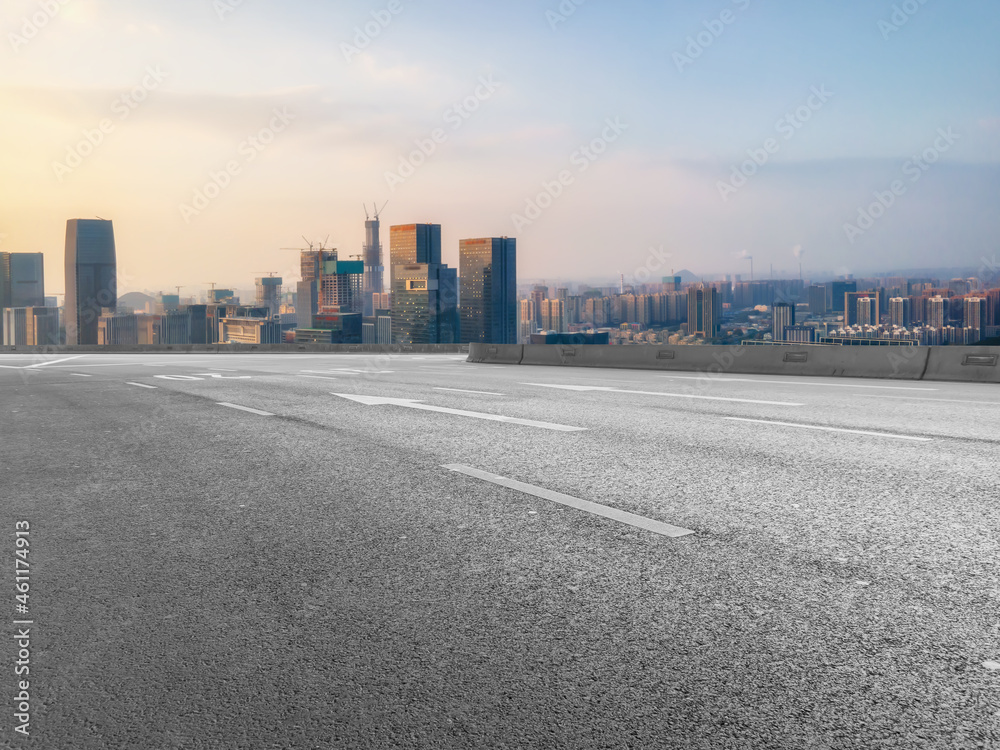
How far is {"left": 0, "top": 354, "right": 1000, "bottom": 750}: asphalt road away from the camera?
8.70 ft

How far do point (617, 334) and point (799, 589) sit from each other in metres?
24.5

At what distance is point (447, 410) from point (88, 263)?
514 ft

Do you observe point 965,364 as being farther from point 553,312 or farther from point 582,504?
point 553,312

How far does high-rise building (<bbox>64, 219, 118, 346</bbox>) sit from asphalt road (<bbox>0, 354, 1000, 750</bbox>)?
5992 inches

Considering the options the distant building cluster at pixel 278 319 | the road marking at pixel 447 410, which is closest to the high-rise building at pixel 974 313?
the road marking at pixel 447 410

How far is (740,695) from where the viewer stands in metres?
2.75

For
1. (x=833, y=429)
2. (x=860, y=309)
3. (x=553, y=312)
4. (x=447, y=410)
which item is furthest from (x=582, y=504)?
(x=553, y=312)

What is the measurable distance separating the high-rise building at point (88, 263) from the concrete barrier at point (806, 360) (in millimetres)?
138507

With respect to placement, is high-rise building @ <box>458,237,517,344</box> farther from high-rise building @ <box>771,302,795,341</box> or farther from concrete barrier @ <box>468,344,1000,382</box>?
concrete barrier @ <box>468,344,1000,382</box>

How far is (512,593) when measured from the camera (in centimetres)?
379

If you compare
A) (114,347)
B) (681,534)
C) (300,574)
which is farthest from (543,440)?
(114,347)

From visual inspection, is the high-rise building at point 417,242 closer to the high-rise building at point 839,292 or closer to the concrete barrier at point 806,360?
the high-rise building at point 839,292

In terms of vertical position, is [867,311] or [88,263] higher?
[88,263]

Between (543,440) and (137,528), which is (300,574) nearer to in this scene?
(137,528)
